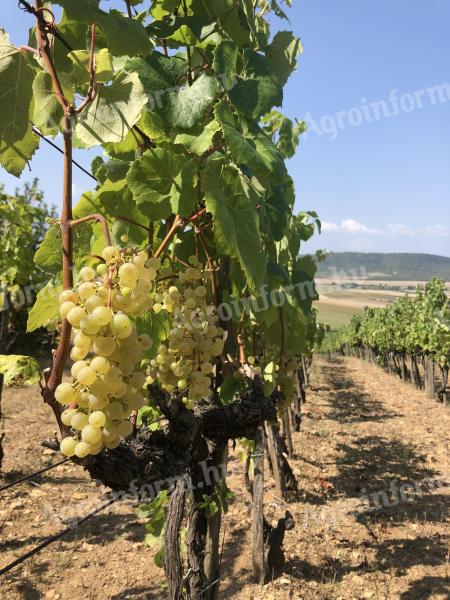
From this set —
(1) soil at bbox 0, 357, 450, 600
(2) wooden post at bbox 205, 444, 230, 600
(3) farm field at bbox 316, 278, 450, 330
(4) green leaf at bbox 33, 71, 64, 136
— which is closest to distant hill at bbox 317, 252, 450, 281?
(3) farm field at bbox 316, 278, 450, 330

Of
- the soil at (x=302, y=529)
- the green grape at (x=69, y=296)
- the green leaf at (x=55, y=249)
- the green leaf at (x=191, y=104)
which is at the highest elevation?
the green leaf at (x=191, y=104)

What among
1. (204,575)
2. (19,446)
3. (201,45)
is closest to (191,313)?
(201,45)

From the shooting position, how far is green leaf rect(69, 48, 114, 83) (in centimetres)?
115

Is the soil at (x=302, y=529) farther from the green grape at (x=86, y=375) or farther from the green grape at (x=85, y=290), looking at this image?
the green grape at (x=85, y=290)

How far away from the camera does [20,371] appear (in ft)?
3.31

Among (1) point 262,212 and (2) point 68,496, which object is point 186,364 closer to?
A: (1) point 262,212

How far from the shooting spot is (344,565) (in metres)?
4.83

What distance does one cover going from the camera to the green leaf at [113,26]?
1.12 meters

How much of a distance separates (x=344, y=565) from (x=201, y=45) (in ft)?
16.5

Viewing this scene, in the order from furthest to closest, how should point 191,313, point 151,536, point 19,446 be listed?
point 19,446 → point 151,536 → point 191,313

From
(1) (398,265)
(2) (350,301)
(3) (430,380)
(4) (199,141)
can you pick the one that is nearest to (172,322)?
(4) (199,141)

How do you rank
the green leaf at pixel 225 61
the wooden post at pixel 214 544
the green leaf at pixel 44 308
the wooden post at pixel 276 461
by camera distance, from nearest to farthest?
the green leaf at pixel 225 61 < the green leaf at pixel 44 308 < the wooden post at pixel 214 544 < the wooden post at pixel 276 461

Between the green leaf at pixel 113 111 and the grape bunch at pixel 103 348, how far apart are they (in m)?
0.36

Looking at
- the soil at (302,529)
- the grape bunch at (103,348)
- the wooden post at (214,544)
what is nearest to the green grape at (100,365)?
the grape bunch at (103,348)
